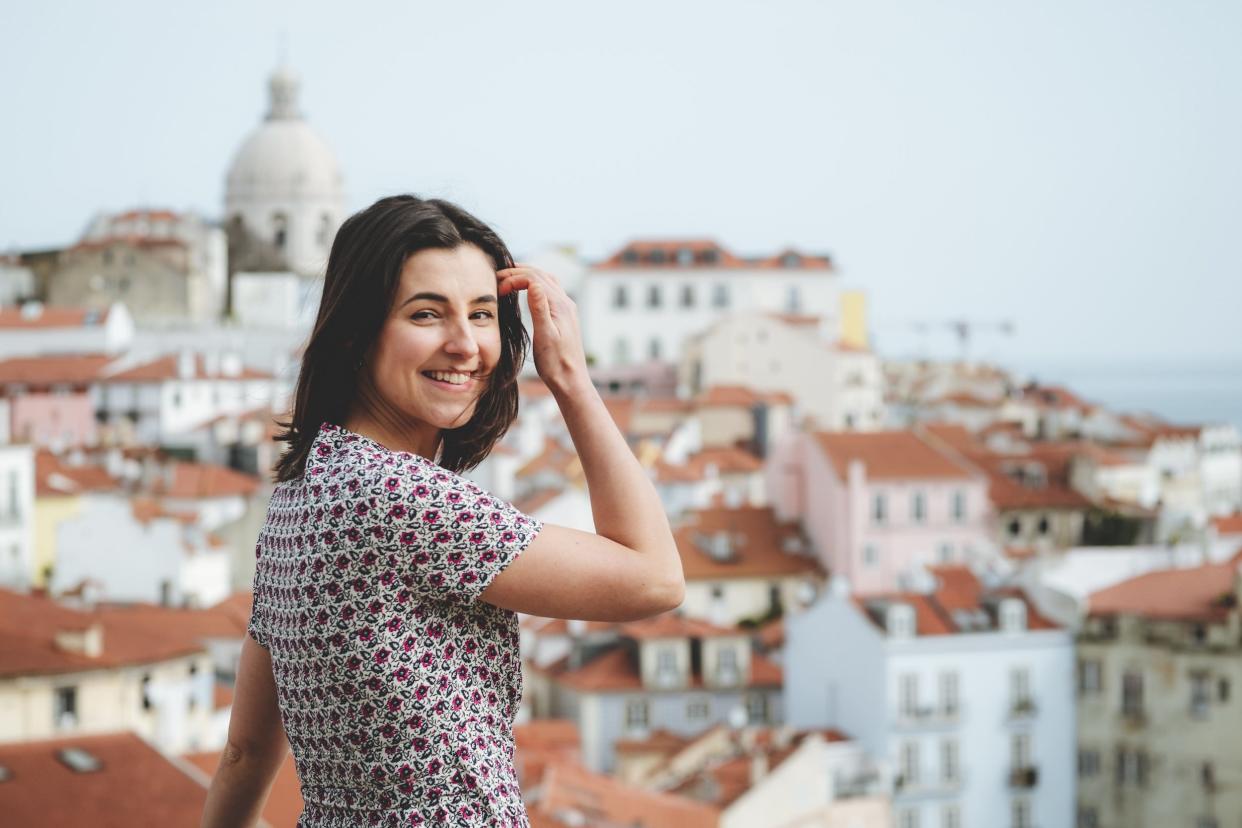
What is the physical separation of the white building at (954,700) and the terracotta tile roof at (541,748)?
13.4 ft

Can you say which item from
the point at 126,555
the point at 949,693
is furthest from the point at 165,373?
the point at 949,693

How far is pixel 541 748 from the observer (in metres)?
18.9

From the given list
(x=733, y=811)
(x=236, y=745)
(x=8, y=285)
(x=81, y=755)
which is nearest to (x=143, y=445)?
(x=8, y=285)

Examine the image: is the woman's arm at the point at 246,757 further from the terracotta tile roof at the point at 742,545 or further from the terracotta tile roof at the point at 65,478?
the terracotta tile roof at the point at 742,545

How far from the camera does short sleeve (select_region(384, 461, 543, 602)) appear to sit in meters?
1.58

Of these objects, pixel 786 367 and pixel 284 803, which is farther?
pixel 786 367

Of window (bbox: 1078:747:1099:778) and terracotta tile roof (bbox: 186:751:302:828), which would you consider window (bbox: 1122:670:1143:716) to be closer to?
window (bbox: 1078:747:1099:778)

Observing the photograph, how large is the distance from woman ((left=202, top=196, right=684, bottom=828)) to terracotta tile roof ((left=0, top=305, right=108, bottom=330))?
4404 cm


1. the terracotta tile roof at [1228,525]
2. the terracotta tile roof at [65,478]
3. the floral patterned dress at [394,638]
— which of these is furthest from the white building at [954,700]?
the floral patterned dress at [394,638]

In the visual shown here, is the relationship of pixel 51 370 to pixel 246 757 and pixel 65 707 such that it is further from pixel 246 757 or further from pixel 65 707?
pixel 246 757

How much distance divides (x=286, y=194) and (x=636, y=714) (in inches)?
1415

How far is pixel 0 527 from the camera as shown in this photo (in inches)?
947

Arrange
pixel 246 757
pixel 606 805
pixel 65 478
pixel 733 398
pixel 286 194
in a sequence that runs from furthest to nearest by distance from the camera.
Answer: pixel 286 194 < pixel 733 398 < pixel 65 478 < pixel 606 805 < pixel 246 757

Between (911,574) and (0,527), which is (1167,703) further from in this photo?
(0,527)
